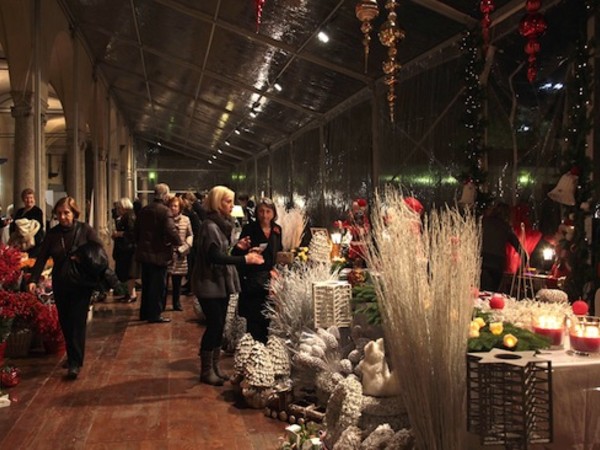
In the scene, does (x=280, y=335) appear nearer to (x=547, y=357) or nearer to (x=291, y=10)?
(x=547, y=357)

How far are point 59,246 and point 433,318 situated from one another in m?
3.34

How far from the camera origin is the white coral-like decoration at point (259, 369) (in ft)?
13.3

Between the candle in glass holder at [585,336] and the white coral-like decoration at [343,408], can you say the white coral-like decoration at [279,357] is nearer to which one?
the white coral-like decoration at [343,408]

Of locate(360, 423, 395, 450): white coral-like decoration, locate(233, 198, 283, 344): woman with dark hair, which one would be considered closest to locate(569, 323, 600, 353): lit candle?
locate(360, 423, 395, 450): white coral-like decoration

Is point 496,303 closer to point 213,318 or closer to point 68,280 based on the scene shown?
point 213,318

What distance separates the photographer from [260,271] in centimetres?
479

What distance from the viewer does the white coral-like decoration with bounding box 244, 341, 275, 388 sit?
4066 mm

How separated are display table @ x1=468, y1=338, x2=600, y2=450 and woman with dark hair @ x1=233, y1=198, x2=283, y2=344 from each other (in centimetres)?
262

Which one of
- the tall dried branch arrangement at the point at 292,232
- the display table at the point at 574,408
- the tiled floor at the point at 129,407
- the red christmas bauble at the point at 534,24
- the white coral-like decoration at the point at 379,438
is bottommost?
the tiled floor at the point at 129,407

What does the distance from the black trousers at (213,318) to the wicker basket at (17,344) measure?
1812 mm

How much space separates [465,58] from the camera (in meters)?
5.96

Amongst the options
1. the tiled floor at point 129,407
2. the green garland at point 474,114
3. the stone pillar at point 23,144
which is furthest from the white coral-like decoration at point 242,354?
the stone pillar at point 23,144

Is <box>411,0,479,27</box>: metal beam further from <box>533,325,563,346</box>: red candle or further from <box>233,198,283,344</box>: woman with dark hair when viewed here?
<box>533,325,563,346</box>: red candle

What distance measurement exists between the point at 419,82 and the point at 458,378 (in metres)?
5.29
